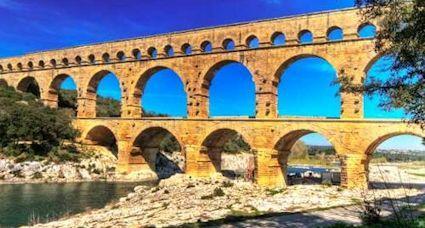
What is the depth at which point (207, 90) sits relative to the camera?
3912 centimetres

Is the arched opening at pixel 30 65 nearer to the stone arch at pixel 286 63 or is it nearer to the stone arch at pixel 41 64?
the stone arch at pixel 41 64

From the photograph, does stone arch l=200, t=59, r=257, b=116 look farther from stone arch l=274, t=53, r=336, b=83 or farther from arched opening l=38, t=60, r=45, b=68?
arched opening l=38, t=60, r=45, b=68

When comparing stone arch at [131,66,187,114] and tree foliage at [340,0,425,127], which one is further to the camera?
stone arch at [131,66,187,114]

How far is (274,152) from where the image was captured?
3394 cm

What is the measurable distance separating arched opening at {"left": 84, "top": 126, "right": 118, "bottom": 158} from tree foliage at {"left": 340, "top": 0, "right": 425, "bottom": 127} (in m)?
36.5

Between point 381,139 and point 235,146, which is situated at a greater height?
point 235,146

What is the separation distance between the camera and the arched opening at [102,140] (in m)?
46.4

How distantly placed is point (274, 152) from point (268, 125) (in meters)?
1.99

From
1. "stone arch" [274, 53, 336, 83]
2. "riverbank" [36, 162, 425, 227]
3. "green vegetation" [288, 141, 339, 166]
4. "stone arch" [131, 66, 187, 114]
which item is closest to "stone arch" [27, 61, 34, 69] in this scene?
"stone arch" [131, 66, 187, 114]

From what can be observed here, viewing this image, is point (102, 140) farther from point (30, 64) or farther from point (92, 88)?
point (30, 64)

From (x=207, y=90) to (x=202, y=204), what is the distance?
58.7 feet

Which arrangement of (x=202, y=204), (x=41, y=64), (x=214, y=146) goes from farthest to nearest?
(x=41, y=64), (x=214, y=146), (x=202, y=204)

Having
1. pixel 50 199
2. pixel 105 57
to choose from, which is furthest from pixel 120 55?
pixel 50 199

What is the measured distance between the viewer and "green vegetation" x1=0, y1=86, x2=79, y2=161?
40469mm
